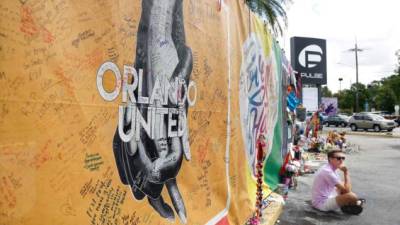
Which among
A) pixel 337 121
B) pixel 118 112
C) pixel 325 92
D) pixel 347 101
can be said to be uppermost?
pixel 325 92

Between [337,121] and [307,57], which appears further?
[337,121]

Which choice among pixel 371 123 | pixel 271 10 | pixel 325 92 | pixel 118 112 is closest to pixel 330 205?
pixel 118 112

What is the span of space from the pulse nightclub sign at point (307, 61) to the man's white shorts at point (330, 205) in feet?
57.4

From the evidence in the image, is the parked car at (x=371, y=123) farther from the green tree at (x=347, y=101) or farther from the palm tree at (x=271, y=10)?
the green tree at (x=347, y=101)

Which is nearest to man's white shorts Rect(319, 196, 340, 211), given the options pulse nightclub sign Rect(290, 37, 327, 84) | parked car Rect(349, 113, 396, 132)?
pulse nightclub sign Rect(290, 37, 327, 84)

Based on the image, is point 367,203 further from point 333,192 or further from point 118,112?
point 118,112

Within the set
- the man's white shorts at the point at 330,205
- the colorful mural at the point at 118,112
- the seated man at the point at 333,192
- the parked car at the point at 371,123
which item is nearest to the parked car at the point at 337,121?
the parked car at the point at 371,123

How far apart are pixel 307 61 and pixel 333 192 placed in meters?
18.0

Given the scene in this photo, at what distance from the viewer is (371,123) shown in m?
39.8

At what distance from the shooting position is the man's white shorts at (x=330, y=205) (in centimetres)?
718

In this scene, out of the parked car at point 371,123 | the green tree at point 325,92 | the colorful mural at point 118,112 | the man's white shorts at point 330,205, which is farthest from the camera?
the green tree at point 325,92

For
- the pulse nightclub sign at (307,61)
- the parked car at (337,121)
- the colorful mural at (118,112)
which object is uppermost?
the pulse nightclub sign at (307,61)

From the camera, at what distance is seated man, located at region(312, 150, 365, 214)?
275 inches

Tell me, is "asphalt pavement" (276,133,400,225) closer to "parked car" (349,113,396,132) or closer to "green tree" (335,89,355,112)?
"parked car" (349,113,396,132)
